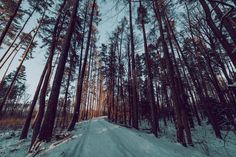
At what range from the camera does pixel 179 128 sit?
8328mm

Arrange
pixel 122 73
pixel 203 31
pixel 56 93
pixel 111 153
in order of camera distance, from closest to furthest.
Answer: pixel 111 153 → pixel 56 93 → pixel 203 31 → pixel 122 73

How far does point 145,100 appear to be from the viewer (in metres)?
25.1

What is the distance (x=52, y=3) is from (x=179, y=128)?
597 inches

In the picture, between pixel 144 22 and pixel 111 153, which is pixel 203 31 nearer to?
pixel 144 22

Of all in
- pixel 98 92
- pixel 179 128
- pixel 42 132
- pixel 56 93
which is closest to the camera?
pixel 42 132

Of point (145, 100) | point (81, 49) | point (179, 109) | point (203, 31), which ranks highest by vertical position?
point (81, 49)

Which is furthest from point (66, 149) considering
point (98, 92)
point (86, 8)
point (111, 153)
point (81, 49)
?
point (98, 92)

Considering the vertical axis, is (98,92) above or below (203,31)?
above

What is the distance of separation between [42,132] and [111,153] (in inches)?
132

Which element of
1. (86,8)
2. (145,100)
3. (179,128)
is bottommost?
(179,128)

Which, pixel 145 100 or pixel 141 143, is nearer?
pixel 141 143

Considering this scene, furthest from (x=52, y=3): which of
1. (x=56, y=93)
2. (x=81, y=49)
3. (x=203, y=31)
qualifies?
(x=203, y=31)

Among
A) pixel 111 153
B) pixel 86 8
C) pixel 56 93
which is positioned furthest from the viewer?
pixel 86 8

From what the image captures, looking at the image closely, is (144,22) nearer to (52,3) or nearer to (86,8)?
(86,8)
